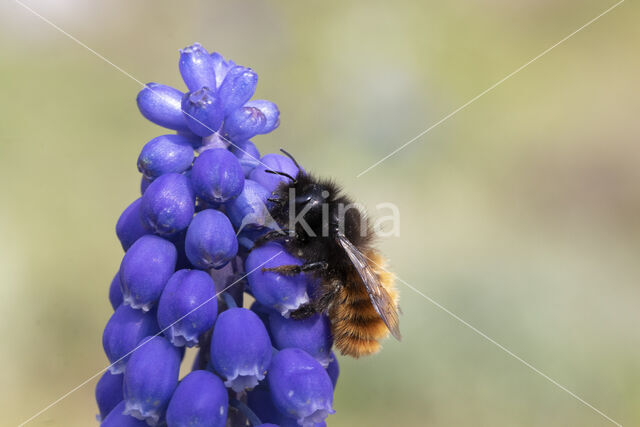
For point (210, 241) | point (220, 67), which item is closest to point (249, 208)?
point (210, 241)

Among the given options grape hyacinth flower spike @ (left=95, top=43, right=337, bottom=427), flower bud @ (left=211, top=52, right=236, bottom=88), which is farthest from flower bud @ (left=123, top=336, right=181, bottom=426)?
flower bud @ (left=211, top=52, right=236, bottom=88)

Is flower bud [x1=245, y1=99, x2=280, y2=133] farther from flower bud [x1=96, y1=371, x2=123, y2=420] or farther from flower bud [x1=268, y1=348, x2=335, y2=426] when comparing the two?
flower bud [x1=96, y1=371, x2=123, y2=420]

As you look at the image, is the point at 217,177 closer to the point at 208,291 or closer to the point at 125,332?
the point at 208,291

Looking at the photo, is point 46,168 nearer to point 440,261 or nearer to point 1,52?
point 1,52

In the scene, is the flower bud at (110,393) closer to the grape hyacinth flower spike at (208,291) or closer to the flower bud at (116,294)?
the grape hyacinth flower spike at (208,291)

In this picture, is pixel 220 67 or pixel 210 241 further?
pixel 220 67

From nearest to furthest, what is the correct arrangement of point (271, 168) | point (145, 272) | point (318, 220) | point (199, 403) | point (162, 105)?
point (199, 403), point (145, 272), point (162, 105), point (271, 168), point (318, 220)

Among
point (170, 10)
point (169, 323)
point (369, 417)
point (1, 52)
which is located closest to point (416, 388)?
point (369, 417)

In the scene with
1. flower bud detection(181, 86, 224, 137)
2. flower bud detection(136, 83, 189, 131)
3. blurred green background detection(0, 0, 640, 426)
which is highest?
flower bud detection(136, 83, 189, 131)
